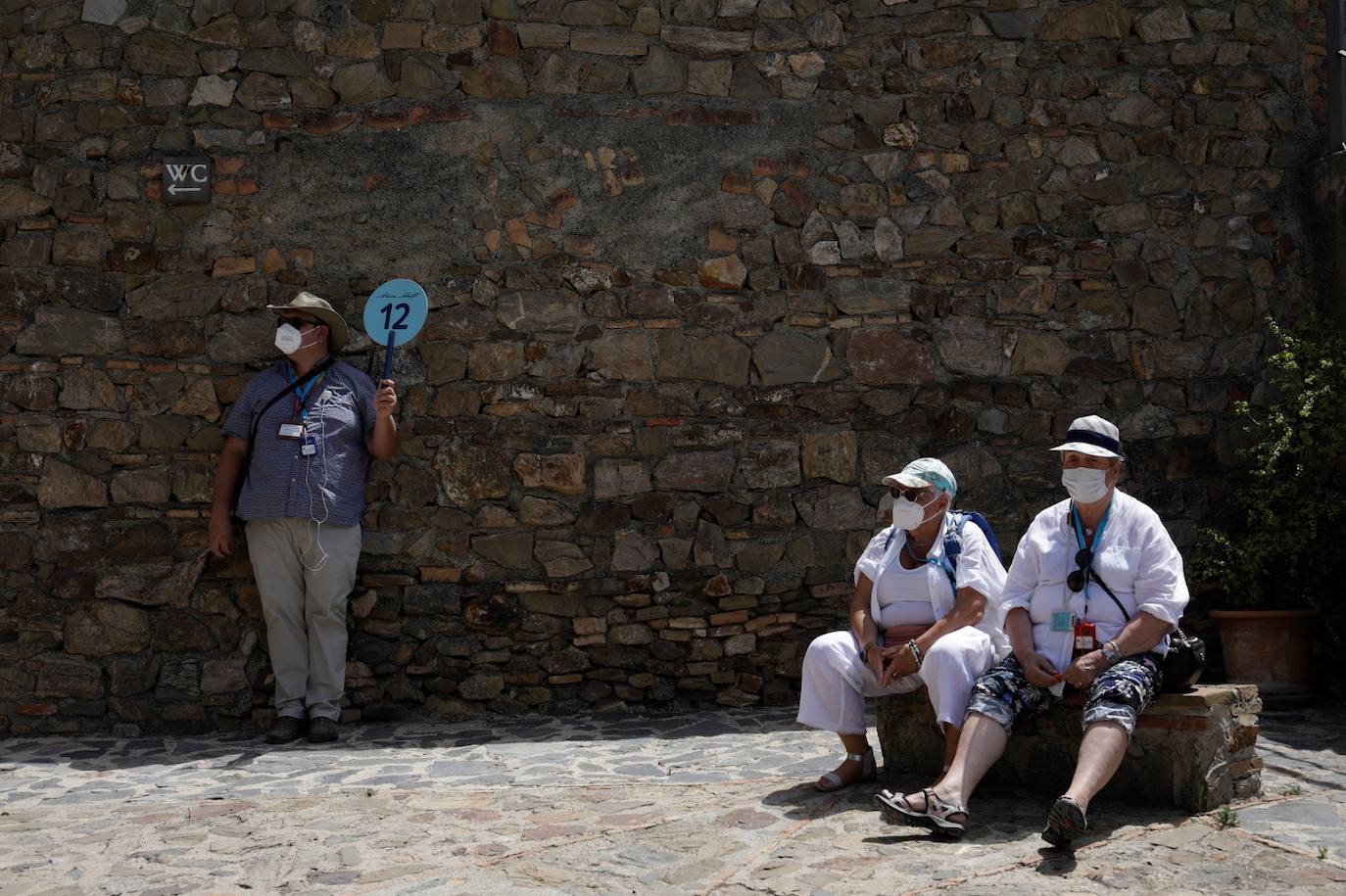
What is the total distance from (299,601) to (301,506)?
17.8 inches

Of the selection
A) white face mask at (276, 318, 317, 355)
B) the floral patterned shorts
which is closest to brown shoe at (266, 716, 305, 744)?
white face mask at (276, 318, 317, 355)

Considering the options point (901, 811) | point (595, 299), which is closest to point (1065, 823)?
point (901, 811)

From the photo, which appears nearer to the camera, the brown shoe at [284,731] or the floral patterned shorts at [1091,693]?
the floral patterned shorts at [1091,693]

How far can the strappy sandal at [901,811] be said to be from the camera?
3555 mm

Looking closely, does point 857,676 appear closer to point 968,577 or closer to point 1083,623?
point 968,577

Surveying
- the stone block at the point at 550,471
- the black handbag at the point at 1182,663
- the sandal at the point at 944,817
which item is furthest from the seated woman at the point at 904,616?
the stone block at the point at 550,471

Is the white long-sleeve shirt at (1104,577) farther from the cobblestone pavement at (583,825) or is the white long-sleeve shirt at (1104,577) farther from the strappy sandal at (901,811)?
the strappy sandal at (901,811)

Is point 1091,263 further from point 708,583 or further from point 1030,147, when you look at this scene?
point 708,583

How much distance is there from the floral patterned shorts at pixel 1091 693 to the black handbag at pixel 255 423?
339cm

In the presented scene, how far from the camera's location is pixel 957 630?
412 centimetres

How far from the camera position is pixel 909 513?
14.1 ft

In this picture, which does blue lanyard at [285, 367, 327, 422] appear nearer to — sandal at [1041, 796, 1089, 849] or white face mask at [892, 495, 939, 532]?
white face mask at [892, 495, 939, 532]

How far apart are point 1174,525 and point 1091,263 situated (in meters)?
1.36

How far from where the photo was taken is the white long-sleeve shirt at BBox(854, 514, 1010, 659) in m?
4.18
